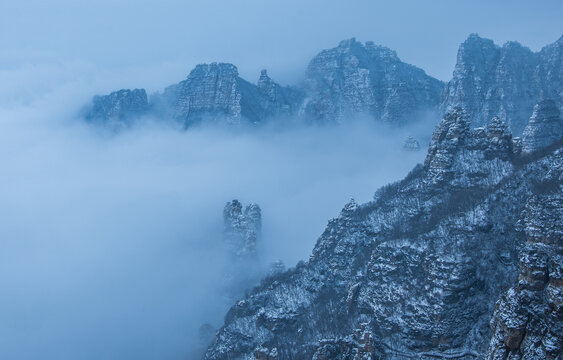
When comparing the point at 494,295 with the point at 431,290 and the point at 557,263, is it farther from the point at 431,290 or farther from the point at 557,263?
the point at 557,263

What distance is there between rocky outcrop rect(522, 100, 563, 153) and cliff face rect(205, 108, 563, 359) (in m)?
10.9

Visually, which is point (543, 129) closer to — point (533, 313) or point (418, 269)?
point (418, 269)

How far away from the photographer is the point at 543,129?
179500 millimetres

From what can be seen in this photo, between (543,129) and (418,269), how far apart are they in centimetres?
8843

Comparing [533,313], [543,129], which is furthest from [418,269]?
[543,129]

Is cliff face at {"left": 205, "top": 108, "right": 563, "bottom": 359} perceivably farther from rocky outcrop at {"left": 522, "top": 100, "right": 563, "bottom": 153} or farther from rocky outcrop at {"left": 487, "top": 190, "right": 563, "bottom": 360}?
rocky outcrop at {"left": 522, "top": 100, "right": 563, "bottom": 153}

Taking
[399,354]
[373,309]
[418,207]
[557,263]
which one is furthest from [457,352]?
[418,207]

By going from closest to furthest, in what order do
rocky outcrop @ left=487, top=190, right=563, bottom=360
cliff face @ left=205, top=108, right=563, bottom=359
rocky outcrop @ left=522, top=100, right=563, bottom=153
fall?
→ rocky outcrop @ left=487, top=190, right=563, bottom=360 < cliff face @ left=205, top=108, right=563, bottom=359 < rocky outcrop @ left=522, top=100, right=563, bottom=153

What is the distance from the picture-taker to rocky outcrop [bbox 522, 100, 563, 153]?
17075 centimetres

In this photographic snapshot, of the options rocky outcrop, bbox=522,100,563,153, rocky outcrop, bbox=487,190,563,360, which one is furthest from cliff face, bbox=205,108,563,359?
rocky outcrop, bbox=522,100,563,153

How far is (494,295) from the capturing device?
12381 centimetres

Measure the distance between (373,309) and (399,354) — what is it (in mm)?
15741

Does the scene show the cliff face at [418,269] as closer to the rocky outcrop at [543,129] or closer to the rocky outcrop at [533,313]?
the rocky outcrop at [533,313]

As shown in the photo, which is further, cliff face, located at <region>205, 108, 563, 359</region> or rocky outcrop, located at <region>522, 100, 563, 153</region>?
rocky outcrop, located at <region>522, 100, 563, 153</region>
